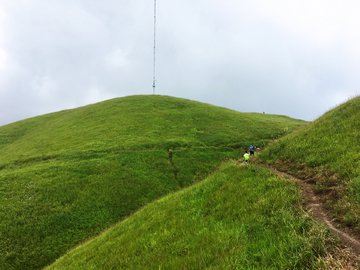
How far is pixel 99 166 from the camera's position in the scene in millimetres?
24844

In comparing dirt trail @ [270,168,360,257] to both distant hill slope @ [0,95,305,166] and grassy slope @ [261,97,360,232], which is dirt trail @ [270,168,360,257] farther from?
distant hill slope @ [0,95,305,166]

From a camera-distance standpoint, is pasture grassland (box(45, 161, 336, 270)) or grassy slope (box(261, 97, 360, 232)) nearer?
pasture grassland (box(45, 161, 336, 270))

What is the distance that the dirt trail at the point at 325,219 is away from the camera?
488 cm

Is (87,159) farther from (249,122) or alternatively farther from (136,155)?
(249,122)

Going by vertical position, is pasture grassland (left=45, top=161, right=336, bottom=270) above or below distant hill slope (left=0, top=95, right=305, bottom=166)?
below

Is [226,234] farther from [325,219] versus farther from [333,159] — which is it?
[333,159]

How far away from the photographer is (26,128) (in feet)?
170

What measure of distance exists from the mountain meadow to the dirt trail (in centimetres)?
35

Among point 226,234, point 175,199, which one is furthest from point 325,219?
point 175,199

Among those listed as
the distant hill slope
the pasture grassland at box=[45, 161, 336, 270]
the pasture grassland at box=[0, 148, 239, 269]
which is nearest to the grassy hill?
the pasture grassland at box=[0, 148, 239, 269]

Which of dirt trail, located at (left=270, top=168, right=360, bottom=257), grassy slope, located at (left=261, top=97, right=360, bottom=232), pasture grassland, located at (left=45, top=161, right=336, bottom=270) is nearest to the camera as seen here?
dirt trail, located at (left=270, top=168, right=360, bottom=257)

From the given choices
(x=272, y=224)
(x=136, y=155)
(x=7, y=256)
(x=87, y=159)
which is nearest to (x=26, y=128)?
(x=87, y=159)

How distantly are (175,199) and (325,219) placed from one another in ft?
30.7

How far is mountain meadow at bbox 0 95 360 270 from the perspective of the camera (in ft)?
20.5
